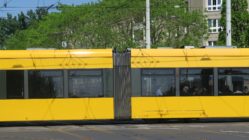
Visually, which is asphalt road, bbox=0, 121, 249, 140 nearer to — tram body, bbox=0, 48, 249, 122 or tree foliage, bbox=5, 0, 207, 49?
tram body, bbox=0, 48, 249, 122

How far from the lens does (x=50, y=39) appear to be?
67125 millimetres

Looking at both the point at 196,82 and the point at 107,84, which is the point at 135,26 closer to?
the point at 196,82

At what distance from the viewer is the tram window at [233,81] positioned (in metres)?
26.2

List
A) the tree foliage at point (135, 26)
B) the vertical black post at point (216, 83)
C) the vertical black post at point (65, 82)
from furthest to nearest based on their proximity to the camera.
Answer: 1. the tree foliage at point (135, 26)
2. the vertical black post at point (216, 83)
3. the vertical black post at point (65, 82)

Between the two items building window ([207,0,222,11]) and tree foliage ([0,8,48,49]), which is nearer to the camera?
building window ([207,0,222,11])

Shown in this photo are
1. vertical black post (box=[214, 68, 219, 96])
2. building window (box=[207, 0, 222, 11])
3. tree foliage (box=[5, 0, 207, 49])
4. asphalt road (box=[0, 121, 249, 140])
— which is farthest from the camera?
building window (box=[207, 0, 222, 11])

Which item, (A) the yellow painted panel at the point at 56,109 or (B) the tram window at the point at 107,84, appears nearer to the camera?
(A) the yellow painted panel at the point at 56,109

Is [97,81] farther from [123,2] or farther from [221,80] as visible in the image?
[123,2]

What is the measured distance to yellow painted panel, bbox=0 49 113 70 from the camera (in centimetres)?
2572

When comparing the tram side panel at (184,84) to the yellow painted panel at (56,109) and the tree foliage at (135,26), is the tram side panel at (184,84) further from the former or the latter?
the tree foliage at (135,26)

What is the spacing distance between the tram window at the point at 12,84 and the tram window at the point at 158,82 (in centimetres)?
462

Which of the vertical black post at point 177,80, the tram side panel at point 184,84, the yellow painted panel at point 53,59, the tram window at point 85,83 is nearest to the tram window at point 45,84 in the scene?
the yellow painted panel at point 53,59

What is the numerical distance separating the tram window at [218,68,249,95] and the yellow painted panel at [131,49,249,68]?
9.1 inches

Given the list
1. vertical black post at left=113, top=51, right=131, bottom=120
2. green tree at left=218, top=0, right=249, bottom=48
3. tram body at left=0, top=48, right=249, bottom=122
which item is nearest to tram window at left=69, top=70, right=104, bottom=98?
tram body at left=0, top=48, right=249, bottom=122
